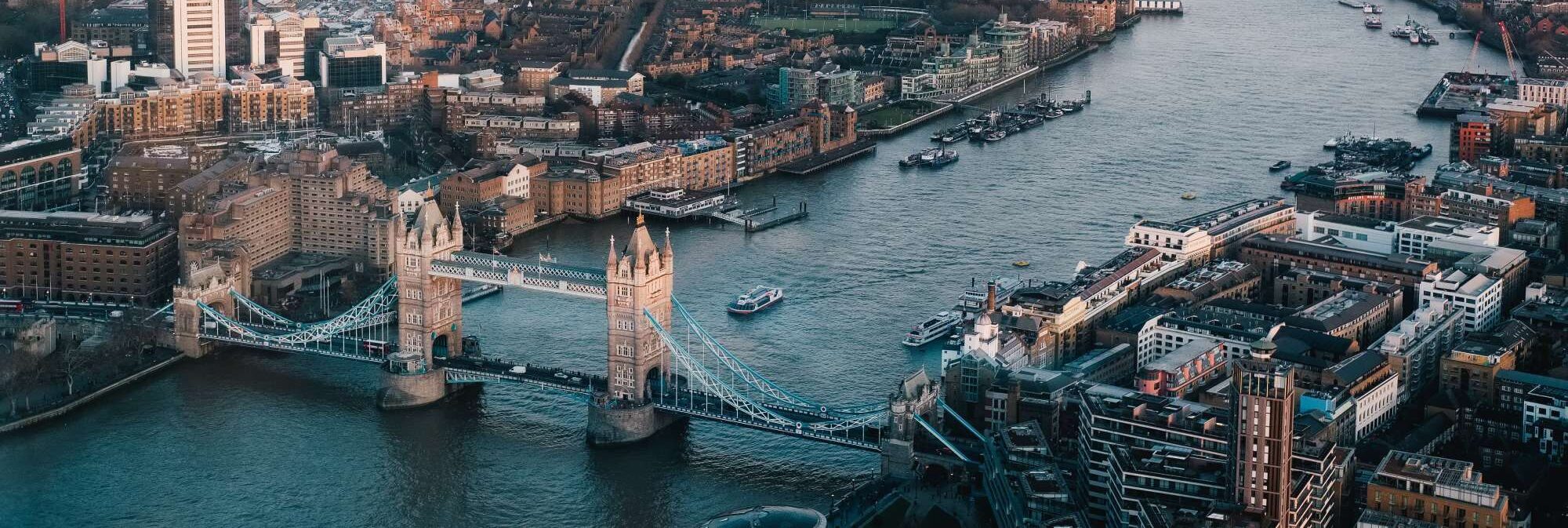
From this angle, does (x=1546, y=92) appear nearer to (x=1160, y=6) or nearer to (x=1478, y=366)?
(x=1478, y=366)

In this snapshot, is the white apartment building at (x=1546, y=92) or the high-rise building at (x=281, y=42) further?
the high-rise building at (x=281, y=42)

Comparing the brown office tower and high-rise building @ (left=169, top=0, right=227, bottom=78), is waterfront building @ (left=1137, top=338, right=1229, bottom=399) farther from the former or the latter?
high-rise building @ (left=169, top=0, right=227, bottom=78)

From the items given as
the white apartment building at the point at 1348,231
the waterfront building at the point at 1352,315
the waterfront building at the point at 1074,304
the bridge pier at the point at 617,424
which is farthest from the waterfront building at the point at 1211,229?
the bridge pier at the point at 617,424

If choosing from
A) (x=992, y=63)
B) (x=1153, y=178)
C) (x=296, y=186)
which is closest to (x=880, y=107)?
(x=992, y=63)

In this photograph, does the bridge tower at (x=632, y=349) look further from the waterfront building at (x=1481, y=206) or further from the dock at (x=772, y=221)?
the waterfront building at (x=1481, y=206)

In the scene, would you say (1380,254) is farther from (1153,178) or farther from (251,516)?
(251,516)
